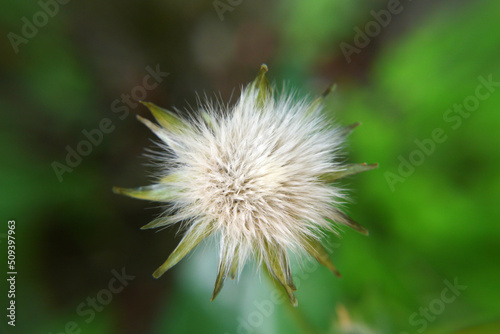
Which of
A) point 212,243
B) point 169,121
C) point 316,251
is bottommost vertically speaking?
point 316,251

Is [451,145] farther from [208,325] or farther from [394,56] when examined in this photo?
[208,325]

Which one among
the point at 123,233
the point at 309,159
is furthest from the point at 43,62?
the point at 309,159

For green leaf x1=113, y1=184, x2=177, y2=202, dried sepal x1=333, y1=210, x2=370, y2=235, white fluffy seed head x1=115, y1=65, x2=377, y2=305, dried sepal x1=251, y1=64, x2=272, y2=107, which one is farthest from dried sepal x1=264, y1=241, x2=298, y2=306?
dried sepal x1=251, y1=64, x2=272, y2=107

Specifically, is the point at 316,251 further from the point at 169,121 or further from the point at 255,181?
the point at 169,121

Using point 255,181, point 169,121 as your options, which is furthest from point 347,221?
point 169,121

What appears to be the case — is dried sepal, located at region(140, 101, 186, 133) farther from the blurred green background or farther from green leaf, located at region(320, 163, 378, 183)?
the blurred green background

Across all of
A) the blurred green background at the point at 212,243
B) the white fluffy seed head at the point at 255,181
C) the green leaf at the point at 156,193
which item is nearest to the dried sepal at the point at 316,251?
the white fluffy seed head at the point at 255,181
